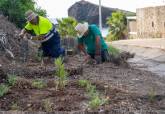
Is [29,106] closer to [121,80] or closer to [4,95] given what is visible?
[4,95]

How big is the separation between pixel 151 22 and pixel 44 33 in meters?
23.3

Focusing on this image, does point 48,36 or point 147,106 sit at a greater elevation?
point 48,36

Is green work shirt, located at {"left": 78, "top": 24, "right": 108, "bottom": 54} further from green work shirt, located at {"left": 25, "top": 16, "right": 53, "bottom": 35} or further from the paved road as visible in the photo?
the paved road

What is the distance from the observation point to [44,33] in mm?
12516

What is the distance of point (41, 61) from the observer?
12164 millimetres

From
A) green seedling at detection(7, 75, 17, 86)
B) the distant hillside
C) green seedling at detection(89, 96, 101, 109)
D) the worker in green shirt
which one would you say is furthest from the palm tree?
green seedling at detection(89, 96, 101, 109)

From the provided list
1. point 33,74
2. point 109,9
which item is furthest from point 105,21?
point 33,74

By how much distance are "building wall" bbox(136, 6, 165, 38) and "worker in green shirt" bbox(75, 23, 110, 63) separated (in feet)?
67.3

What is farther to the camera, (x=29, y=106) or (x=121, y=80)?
(x=121, y=80)

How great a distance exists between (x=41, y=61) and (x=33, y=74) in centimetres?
253

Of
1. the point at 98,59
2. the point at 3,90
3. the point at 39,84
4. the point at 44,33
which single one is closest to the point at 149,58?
the point at 98,59

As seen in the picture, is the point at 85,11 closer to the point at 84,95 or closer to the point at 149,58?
the point at 149,58

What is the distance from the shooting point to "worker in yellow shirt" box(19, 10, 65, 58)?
12.3m

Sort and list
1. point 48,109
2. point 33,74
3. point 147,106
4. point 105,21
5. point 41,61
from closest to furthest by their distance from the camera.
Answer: point 48,109, point 147,106, point 33,74, point 41,61, point 105,21
